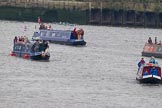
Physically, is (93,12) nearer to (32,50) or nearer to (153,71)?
(32,50)

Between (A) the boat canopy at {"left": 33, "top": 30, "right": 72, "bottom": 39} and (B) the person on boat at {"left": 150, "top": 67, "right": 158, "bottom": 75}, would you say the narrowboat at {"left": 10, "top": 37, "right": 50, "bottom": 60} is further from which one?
(A) the boat canopy at {"left": 33, "top": 30, "right": 72, "bottom": 39}

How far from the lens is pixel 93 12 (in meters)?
196

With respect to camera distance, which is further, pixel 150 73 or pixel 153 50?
pixel 153 50

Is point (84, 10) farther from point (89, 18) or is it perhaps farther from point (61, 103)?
point (61, 103)

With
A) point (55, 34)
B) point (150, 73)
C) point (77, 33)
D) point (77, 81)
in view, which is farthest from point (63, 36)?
point (150, 73)

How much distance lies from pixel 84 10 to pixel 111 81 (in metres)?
112

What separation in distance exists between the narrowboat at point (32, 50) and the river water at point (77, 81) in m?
1.01

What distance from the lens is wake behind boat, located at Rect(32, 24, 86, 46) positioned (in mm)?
127938

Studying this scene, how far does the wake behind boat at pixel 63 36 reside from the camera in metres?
128

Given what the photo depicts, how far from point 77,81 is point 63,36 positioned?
50334 mm

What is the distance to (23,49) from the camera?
103 meters

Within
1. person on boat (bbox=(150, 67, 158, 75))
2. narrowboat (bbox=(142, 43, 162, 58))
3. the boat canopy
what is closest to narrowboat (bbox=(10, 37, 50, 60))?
narrowboat (bbox=(142, 43, 162, 58))

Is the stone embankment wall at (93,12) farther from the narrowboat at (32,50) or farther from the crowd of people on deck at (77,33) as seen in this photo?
the narrowboat at (32,50)

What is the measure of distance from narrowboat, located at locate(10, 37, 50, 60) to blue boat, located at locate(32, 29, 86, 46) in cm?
2310
